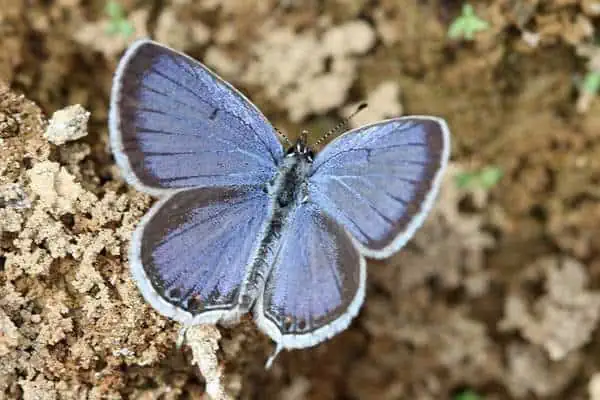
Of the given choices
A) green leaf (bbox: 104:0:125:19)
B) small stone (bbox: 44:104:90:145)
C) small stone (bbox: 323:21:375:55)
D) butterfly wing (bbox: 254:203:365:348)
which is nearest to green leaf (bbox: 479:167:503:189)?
small stone (bbox: 323:21:375:55)

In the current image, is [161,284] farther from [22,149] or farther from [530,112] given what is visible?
[530,112]

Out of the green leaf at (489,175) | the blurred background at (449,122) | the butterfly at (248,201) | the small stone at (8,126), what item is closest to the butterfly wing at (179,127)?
the butterfly at (248,201)

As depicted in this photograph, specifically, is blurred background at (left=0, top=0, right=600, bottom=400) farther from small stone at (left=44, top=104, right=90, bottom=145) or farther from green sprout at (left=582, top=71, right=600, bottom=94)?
small stone at (left=44, top=104, right=90, bottom=145)

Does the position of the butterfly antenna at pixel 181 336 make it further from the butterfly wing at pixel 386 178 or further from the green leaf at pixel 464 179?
the green leaf at pixel 464 179

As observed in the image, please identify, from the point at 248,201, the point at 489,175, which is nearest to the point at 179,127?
the point at 248,201

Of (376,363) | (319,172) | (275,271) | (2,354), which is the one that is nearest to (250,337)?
(275,271)

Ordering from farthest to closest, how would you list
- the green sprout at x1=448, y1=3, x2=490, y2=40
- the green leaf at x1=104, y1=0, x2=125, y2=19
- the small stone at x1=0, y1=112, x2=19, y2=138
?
the green leaf at x1=104, y1=0, x2=125, y2=19, the green sprout at x1=448, y1=3, x2=490, y2=40, the small stone at x1=0, y1=112, x2=19, y2=138
